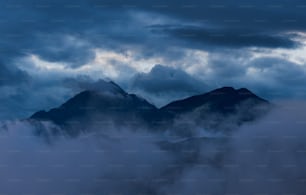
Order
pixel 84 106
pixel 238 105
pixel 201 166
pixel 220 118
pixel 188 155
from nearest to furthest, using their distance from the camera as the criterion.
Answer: pixel 201 166
pixel 188 155
pixel 220 118
pixel 238 105
pixel 84 106

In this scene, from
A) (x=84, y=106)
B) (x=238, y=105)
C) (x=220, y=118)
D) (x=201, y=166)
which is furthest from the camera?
(x=84, y=106)

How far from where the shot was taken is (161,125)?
5822cm

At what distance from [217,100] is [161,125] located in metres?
13.7

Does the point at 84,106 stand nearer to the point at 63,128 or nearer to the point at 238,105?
the point at 63,128

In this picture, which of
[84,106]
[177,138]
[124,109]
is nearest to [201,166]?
[177,138]

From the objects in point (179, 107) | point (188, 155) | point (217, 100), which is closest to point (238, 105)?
point (217, 100)

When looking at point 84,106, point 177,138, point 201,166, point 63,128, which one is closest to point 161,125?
point 177,138

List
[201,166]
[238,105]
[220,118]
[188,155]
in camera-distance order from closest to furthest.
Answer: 1. [201,166]
2. [188,155]
3. [220,118]
4. [238,105]

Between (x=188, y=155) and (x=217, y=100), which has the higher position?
(x=217, y=100)

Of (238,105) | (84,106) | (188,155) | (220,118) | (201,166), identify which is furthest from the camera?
(84,106)

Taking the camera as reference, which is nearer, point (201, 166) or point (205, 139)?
point (201, 166)

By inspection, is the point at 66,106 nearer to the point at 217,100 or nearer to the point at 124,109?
the point at 124,109

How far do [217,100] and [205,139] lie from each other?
10.9 meters

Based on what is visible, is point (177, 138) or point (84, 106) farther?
point (84, 106)
